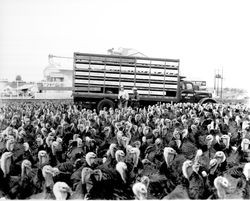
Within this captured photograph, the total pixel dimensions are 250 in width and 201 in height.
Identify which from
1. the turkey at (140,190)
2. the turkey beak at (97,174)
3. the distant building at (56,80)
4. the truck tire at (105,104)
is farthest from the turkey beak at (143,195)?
the truck tire at (105,104)

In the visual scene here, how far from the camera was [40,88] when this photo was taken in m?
4.80

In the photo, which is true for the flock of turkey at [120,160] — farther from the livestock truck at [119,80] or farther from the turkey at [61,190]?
the livestock truck at [119,80]

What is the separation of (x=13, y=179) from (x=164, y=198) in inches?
54.6

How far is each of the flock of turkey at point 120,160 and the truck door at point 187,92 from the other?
2.71m

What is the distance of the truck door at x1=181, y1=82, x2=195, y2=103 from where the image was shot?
773 centimetres

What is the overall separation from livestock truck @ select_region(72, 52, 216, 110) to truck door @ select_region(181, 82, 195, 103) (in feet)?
1.62

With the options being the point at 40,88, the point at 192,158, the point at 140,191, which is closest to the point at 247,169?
the point at 192,158

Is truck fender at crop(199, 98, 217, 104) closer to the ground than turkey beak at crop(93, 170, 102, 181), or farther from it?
farther from it

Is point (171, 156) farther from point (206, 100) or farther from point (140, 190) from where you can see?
point (206, 100)

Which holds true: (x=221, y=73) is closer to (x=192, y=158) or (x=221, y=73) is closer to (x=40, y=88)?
(x=192, y=158)

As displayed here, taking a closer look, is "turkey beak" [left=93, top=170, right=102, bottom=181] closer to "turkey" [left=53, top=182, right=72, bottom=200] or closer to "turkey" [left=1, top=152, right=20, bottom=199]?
"turkey" [left=53, top=182, right=72, bottom=200]

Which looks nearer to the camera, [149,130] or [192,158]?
[192,158]

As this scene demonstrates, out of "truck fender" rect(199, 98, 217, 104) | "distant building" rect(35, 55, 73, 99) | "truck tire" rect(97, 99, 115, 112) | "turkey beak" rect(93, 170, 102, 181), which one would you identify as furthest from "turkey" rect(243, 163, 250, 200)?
"truck fender" rect(199, 98, 217, 104)

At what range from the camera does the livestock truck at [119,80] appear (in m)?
6.55
